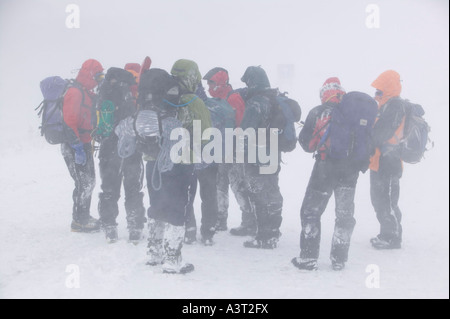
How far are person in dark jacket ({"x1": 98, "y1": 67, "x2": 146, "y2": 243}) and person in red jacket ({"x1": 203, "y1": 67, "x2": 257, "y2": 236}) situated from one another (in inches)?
44.6

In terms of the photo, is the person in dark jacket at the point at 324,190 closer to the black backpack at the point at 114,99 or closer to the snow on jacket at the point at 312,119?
the snow on jacket at the point at 312,119

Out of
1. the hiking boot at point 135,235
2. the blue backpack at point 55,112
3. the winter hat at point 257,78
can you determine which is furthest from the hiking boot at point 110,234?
the winter hat at point 257,78

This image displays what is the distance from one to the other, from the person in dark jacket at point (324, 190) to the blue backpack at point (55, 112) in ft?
10.4

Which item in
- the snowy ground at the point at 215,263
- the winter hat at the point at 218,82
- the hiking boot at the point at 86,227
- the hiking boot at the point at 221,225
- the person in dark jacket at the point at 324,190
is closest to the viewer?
the snowy ground at the point at 215,263

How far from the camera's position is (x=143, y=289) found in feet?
12.9

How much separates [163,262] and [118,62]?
42.9m

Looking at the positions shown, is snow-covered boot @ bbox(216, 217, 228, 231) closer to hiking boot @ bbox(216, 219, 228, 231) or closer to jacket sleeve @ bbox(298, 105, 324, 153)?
hiking boot @ bbox(216, 219, 228, 231)

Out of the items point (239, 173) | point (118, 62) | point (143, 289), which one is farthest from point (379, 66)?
point (143, 289)

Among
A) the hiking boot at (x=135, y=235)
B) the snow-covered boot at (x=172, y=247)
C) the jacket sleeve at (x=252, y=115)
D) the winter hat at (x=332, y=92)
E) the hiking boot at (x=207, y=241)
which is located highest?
the winter hat at (x=332, y=92)

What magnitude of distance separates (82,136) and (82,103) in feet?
1.63

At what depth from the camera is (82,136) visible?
570cm

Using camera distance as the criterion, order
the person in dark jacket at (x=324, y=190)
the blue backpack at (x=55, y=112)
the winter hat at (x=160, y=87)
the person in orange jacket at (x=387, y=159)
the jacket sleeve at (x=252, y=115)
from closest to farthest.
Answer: the winter hat at (x=160, y=87), the person in dark jacket at (x=324, y=190), the jacket sleeve at (x=252, y=115), the person in orange jacket at (x=387, y=159), the blue backpack at (x=55, y=112)

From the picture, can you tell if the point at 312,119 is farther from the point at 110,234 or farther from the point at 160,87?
the point at 110,234

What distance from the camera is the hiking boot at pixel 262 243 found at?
5.36 metres
